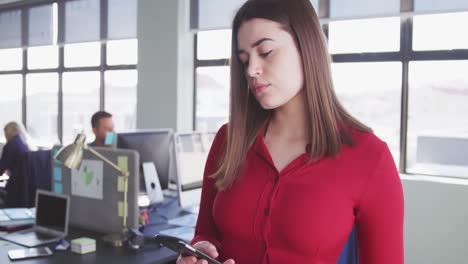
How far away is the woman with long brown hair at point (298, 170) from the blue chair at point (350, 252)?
0.09ft

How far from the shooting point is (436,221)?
135 inches

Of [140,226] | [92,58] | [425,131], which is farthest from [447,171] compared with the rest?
[92,58]

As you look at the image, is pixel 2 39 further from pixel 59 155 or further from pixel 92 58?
pixel 59 155

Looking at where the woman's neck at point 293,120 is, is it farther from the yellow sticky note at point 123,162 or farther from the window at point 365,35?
the window at point 365,35

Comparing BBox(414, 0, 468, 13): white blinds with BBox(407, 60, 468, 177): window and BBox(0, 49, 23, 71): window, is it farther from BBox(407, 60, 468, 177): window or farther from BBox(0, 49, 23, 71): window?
BBox(0, 49, 23, 71): window

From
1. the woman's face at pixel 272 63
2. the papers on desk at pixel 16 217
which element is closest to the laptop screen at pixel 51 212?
the papers on desk at pixel 16 217

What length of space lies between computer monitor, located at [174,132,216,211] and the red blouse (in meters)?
1.56

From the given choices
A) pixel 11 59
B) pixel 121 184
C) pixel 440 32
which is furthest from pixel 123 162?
pixel 11 59

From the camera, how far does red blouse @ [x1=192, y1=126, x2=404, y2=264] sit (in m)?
0.93

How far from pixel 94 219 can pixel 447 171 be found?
2813mm

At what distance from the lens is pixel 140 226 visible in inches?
94.2

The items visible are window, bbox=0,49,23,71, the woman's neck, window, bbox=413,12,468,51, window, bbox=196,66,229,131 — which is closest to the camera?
the woman's neck

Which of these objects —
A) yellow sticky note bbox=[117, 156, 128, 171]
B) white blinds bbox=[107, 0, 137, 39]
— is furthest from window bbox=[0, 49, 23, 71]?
yellow sticky note bbox=[117, 156, 128, 171]

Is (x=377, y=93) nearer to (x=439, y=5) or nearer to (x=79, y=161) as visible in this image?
(x=439, y=5)
